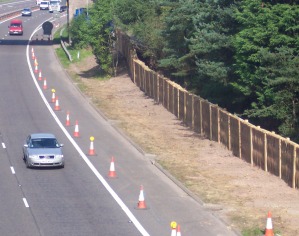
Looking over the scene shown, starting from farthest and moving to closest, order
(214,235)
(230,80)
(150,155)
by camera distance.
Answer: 1. (230,80)
2. (150,155)
3. (214,235)

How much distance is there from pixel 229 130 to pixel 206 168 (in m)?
4.27

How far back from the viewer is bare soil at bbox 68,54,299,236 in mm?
27562

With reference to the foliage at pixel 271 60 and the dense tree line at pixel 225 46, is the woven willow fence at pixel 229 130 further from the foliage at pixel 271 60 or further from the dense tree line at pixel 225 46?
the foliage at pixel 271 60

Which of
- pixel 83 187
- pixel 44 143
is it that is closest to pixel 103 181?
pixel 83 187

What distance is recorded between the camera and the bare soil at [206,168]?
27.6 m

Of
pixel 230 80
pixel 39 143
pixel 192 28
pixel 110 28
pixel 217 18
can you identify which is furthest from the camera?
pixel 110 28

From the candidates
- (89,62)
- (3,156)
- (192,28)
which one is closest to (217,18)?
(192,28)

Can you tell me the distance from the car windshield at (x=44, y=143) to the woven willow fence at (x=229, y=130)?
8326 millimetres

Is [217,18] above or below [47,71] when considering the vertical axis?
above

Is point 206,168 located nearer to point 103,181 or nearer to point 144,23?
point 103,181

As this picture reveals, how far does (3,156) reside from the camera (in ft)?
123

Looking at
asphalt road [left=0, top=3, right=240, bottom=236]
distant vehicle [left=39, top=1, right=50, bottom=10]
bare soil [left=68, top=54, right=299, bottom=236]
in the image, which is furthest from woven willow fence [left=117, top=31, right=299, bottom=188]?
distant vehicle [left=39, top=1, right=50, bottom=10]

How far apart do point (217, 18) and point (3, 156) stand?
60.2 feet

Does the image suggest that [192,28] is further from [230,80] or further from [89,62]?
[89,62]
